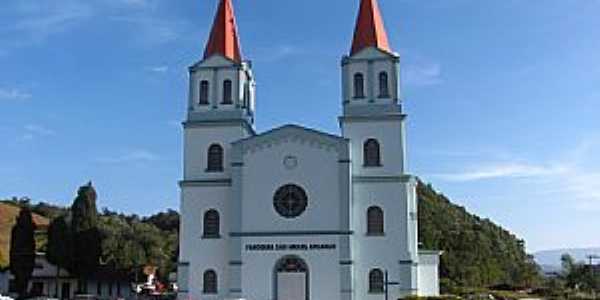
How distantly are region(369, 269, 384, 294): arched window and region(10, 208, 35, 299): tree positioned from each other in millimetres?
24738

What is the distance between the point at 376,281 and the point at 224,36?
1664cm

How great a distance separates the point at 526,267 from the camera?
8819 centimetres

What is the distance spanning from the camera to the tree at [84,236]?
1970 inches

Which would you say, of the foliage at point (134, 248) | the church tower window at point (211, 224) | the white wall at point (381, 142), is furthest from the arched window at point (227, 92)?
the foliage at point (134, 248)

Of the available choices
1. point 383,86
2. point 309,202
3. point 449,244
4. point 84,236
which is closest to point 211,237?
point 309,202

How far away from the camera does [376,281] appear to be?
3856 centimetres

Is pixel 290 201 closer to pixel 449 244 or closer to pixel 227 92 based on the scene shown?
pixel 227 92

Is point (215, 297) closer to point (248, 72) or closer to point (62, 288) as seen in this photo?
point (248, 72)

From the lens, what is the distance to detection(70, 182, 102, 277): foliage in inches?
1970

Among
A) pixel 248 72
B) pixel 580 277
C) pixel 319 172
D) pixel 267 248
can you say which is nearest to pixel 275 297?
pixel 267 248

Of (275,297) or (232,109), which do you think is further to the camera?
(232,109)

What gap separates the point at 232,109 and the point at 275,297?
10.8 m

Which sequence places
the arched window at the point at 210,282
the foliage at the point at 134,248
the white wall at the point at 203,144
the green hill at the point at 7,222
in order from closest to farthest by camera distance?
the arched window at the point at 210,282
the white wall at the point at 203,144
the foliage at the point at 134,248
the green hill at the point at 7,222

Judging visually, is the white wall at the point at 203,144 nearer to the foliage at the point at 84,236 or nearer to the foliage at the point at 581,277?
the foliage at the point at 84,236
